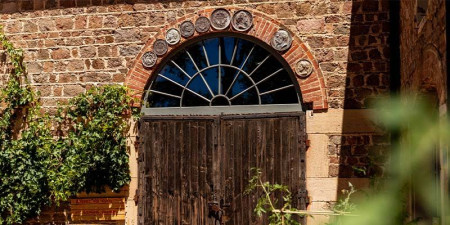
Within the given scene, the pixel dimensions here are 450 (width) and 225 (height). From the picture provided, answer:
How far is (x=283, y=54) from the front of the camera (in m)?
6.18

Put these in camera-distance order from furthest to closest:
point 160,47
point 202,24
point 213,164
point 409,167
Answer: point 160,47 < point 202,24 < point 213,164 < point 409,167

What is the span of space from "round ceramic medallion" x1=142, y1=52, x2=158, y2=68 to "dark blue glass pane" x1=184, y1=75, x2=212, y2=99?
0.58 metres

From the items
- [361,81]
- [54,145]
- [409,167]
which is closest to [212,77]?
[361,81]

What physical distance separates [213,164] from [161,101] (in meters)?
1.15

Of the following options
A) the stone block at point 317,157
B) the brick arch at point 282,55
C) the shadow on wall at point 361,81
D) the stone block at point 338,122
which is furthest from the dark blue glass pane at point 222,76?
the shadow on wall at point 361,81

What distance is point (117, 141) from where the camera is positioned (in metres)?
6.48

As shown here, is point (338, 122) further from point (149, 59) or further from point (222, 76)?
point (149, 59)

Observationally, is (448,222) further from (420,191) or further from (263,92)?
(263,92)

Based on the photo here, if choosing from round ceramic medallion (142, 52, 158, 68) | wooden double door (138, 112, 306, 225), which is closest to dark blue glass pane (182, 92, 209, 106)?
wooden double door (138, 112, 306, 225)

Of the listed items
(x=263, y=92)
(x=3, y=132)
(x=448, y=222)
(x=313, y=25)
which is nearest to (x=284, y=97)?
(x=263, y=92)

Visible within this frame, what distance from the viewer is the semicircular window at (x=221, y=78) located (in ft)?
20.8

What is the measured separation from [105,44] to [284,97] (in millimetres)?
2601

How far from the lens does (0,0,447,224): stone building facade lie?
596 centimetres

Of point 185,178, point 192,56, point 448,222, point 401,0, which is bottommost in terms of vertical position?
point 185,178
